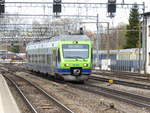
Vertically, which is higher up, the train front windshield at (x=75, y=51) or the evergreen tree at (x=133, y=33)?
the evergreen tree at (x=133, y=33)

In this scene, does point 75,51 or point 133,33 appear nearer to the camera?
point 75,51

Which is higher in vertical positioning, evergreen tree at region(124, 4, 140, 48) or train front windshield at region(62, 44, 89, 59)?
evergreen tree at region(124, 4, 140, 48)

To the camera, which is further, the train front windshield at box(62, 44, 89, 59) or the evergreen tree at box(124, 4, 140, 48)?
the evergreen tree at box(124, 4, 140, 48)

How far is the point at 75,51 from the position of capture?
23.9 metres

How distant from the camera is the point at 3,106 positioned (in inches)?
469

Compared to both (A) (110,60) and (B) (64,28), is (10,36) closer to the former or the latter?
(B) (64,28)

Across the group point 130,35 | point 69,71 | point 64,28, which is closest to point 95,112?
point 69,71

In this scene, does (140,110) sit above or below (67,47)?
below

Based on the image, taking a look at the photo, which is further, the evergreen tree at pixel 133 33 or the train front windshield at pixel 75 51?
the evergreen tree at pixel 133 33

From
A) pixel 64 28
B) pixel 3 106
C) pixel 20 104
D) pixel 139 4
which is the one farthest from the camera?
pixel 64 28

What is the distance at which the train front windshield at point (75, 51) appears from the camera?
23781 millimetres

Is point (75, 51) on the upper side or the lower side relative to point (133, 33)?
lower

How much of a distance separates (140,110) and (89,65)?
11508 millimetres

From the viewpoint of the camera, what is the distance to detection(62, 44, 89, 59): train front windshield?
23781 millimetres
